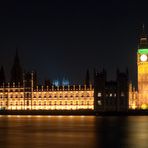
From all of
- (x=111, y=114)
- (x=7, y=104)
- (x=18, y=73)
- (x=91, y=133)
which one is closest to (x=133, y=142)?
(x=91, y=133)

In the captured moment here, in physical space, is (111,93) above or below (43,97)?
above

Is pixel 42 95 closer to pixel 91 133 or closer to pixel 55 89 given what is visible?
pixel 55 89

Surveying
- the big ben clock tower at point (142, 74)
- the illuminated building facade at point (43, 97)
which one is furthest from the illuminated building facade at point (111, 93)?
the big ben clock tower at point (142, 74)

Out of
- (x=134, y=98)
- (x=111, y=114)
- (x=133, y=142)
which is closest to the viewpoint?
(x=133, y=142)

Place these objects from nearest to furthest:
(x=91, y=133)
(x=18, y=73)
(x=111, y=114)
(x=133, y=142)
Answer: (x=133, y=142), (x=91, y=133), (x=111, y=114), (x=18, y=73)

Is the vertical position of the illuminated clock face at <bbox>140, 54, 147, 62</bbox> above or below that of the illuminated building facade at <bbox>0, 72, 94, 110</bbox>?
above

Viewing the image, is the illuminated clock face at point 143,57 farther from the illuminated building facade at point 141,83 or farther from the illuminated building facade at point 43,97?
the illuminated building facade at point 43,97

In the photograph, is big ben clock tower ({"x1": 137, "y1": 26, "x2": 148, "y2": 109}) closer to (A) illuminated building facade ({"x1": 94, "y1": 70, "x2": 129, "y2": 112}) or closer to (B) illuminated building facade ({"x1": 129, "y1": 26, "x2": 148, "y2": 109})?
(B) illuminated building facade ({"x1": 129, "y1": 26, "x2": 148, "y2": 109})

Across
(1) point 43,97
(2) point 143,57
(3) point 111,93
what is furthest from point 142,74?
(1) point 43,97

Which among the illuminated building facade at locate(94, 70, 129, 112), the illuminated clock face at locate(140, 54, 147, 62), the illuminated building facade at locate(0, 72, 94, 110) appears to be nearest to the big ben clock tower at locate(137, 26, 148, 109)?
the illuminated clock face at locate(140, 54, 147, 62)

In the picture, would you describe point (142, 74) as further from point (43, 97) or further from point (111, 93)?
point (43, 97)

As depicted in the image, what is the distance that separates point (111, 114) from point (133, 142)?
219 feet

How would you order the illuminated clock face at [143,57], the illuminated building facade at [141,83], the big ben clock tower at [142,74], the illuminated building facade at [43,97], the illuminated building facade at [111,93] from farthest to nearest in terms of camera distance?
the illuminated clock face at [143,57]
the illuminated building facade at [43,97]
the big ben clock tower at [142,74]
the illuminated building facade at [141,83]
the illuminated building facade at [111,93]

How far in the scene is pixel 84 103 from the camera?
125 meters
